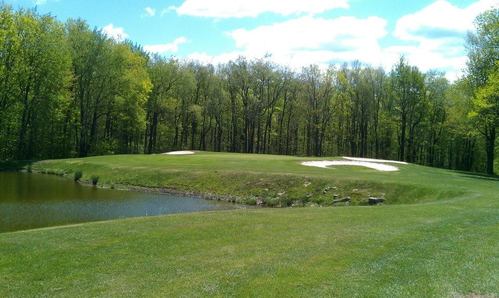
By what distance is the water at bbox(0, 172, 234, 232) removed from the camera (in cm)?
2120

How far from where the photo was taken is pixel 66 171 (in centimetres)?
4347

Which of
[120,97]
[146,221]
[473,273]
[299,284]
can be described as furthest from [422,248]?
[120,97]

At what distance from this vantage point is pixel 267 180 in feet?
104

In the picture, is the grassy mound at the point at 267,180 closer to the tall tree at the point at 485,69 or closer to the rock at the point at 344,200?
the rock at the point at 344,200

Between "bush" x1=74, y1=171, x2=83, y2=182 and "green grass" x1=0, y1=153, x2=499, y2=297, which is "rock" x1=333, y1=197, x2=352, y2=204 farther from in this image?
"bush" x1=74, y1=171, x2=83, y2=182

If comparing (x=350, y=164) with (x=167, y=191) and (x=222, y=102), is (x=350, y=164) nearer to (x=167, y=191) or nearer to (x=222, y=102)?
(x=167, y=191)

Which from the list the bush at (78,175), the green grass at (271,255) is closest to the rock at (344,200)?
the green grass at (271,255)

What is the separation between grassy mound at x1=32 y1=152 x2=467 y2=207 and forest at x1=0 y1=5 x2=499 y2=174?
1593 centimetres

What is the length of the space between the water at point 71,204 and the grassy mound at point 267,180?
8.24 ft

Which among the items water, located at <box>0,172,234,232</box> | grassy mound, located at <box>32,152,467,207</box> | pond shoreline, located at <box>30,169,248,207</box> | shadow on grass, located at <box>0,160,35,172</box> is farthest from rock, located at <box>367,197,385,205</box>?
shadow on grass, located at <box>0,160,35,172</box>

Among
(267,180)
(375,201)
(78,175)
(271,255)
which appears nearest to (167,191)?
(267,180)

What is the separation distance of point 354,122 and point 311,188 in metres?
58.5

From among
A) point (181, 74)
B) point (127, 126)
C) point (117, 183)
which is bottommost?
point (117, 183)

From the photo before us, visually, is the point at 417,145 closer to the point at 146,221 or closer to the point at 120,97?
the point at 120,97
